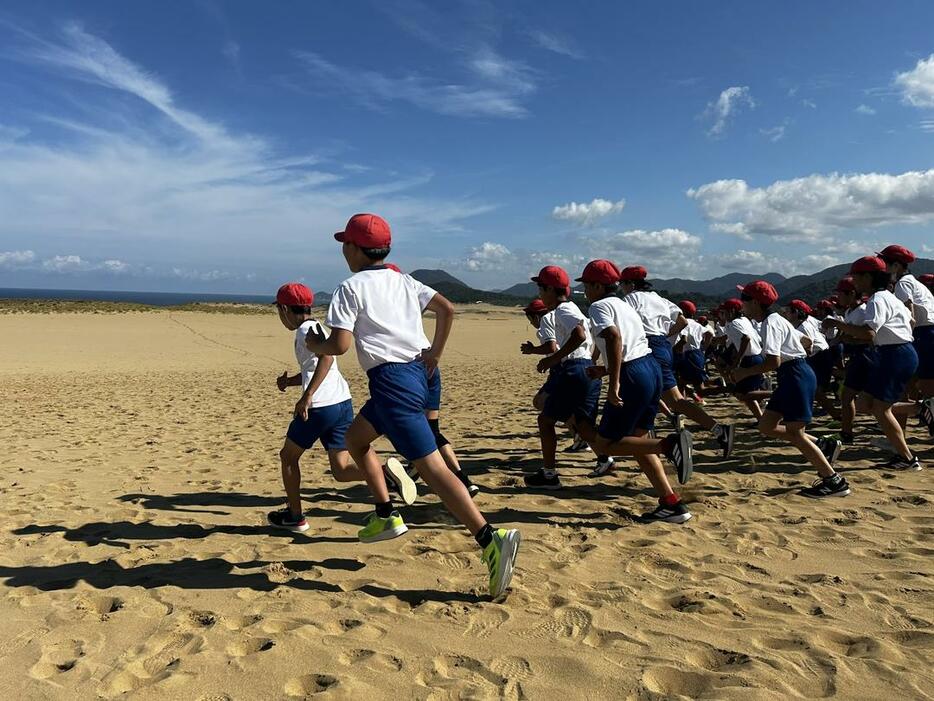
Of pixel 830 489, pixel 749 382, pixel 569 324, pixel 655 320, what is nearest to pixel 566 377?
pixel 569 324

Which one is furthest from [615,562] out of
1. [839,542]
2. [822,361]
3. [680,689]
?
[822,361]

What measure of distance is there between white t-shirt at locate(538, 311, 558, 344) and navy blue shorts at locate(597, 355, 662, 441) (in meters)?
1.33

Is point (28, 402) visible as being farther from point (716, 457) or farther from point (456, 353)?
point (456, 353)

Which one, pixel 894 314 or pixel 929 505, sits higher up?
pixel 894 314

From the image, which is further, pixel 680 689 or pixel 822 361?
pixel 822 361

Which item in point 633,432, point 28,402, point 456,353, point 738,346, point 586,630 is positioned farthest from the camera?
point 456,353

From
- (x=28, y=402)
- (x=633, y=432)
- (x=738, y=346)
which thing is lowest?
(x=28, y=402)

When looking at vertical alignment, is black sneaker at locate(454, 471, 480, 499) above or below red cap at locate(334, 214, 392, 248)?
below

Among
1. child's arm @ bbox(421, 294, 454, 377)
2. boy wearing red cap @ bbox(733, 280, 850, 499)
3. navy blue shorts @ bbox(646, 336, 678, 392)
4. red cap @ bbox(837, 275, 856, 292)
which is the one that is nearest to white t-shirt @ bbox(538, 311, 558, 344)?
navy blue shorts @ bbox(646, 336, 678, 392)

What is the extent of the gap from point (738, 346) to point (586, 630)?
17.6 feet

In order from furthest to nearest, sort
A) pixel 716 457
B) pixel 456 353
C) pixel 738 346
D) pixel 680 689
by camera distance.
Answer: pixel 456 353, pixel 738 346, pixel 716 457, pixel 680 689

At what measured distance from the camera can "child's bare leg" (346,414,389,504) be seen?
374 centimetres

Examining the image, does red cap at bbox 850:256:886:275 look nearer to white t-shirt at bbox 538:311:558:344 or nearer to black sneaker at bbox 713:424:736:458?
black sneaker at bbox 713:424:736:458

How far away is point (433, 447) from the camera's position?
3311 millimetres
